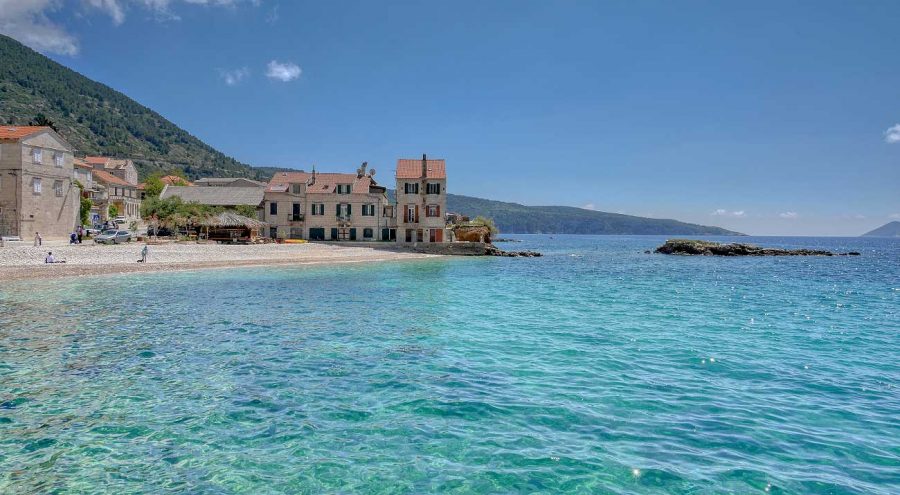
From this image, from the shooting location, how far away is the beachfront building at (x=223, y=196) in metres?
66.6

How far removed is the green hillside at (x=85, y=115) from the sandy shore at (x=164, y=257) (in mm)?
115630

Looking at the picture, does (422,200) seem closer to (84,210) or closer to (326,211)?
(326,211)

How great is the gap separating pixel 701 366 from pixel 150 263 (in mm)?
35869

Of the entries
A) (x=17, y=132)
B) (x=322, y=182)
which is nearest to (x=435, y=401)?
(x=17, y=132)

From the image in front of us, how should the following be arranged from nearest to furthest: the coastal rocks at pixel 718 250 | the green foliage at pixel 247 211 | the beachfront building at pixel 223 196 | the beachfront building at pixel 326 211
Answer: the green foliage at pixel 247 211
the beachfront building at pixel 326 211
the beachfront building at pixel 223 196
the coastal rocks at pixel 718 250

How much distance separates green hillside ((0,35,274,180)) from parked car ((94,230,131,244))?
107m

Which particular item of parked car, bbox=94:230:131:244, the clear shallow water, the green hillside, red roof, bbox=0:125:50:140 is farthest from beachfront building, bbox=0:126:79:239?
the green hillside

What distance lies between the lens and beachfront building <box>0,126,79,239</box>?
4550cm

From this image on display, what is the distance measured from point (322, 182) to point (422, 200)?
1337cm

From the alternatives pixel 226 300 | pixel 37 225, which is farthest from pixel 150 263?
pixel 37 225

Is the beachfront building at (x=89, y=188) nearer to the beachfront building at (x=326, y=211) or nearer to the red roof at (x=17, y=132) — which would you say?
the red roof at (x=17, y=132)

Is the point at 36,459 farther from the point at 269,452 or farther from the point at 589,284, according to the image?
the point at 589,284

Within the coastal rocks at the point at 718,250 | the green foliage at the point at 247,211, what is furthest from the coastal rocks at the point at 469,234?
the coastal rocks at the point at 718,250

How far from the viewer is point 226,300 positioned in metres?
22.1
